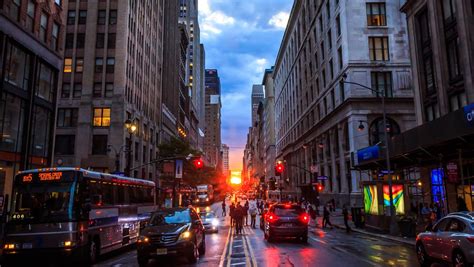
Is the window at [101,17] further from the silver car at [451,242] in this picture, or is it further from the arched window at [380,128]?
the silver car at [451,242]

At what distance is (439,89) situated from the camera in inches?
1182

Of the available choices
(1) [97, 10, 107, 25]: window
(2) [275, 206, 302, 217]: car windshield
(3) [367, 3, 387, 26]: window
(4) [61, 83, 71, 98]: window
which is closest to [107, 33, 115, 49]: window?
(1) [97, 10, 107, 25]: window

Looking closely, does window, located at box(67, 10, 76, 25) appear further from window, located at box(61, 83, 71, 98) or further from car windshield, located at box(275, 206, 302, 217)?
car windshield, located at box(275, 206, 302, 217)

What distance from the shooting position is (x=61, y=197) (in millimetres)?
13914

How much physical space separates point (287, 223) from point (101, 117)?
41635 mm

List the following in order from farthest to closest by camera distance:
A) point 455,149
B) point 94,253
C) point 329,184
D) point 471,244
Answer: point 329,184 < point 455,149 < point 94,253 < point 471,244

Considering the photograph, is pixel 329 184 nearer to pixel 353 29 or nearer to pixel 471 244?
pixel 353 29

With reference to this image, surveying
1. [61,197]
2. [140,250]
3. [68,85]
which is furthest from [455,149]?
[68,85]

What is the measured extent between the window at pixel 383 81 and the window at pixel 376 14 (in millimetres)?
6380

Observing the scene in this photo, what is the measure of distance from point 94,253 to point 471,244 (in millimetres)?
12473

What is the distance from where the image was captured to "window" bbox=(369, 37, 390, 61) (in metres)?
48.6

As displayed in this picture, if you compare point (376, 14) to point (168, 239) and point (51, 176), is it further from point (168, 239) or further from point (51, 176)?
point (51, 176)

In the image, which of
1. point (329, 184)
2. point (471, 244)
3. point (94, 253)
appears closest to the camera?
point (471, 244)

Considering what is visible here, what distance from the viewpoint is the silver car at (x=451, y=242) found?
1026cm
